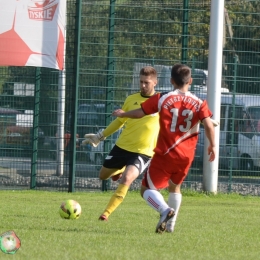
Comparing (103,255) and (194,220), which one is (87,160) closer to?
(194,220)

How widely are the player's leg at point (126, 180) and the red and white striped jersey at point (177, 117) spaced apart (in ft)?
4.09

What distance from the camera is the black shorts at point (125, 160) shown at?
9.43 metres

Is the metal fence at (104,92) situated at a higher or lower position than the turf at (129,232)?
higher

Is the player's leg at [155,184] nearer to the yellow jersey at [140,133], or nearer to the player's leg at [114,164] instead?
the yellow jersey at [140,133]

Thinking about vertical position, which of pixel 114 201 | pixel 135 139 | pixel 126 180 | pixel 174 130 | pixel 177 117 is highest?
pixel 177 117

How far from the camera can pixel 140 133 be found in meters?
9.67

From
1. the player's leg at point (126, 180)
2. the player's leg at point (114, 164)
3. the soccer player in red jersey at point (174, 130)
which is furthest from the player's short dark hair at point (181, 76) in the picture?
the player's leg at point (114, 164)

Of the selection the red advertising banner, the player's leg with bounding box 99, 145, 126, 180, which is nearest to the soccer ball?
the player's leg with bounding box 99, 145, 126, 180

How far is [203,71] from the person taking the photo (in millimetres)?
14805

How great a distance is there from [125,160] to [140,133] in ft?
1.27

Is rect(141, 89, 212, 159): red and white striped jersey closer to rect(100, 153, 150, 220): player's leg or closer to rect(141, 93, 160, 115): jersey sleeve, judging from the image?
rect(141, 93, 160, 115): jersey sleeve

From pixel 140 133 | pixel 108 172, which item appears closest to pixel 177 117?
pixel 140 133

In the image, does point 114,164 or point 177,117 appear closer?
point 177,117

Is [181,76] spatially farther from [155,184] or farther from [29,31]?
[29,31]
